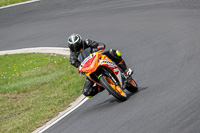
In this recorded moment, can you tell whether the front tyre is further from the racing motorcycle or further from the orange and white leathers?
the orange and white leathers

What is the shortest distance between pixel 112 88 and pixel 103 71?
21.9 inches

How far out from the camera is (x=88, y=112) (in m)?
9.26

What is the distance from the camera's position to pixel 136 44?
15.7 meters

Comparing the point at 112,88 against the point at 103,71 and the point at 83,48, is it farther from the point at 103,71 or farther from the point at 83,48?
the point at 83,48

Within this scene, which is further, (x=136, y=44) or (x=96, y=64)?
(x=136, y=44)

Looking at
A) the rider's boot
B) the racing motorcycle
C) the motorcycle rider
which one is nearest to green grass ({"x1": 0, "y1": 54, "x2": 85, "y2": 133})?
the motorcycle rider

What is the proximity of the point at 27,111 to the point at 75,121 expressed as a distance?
2769mm

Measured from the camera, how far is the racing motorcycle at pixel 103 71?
8.53 meters

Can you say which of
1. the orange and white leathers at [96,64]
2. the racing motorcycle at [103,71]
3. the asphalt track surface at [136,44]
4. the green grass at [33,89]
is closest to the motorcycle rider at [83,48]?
the racing motorcycle at [103,71]

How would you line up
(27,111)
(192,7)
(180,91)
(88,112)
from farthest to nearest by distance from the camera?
(192,7) → (27,111) → (88,112) → (180,91)

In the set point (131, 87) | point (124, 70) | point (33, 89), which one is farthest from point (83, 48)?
point (33, 89)

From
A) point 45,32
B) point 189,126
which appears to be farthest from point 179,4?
point 189,126

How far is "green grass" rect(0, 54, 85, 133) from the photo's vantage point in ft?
33.7

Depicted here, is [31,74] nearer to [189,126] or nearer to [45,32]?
[45,32]
